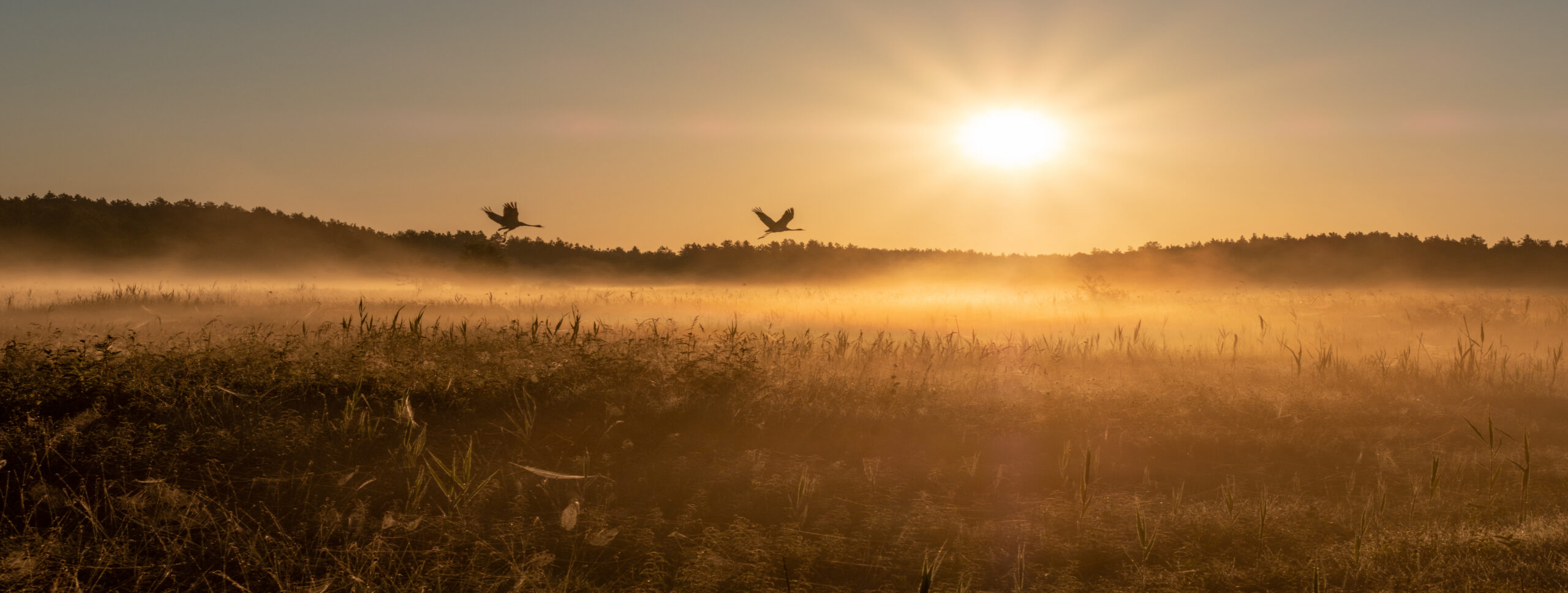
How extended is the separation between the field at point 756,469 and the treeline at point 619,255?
24.7 m

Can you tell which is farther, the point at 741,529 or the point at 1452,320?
the point at 1452,320

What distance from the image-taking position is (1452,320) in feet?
47.4

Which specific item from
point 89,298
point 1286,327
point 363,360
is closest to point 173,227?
point 89,298

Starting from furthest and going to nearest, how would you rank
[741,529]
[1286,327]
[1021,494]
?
[1286,327], [1021,494], [741,529]

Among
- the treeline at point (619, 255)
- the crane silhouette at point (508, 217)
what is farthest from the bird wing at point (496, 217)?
the treeline at point (619, 255)

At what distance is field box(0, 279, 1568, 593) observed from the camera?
3653 millimetres

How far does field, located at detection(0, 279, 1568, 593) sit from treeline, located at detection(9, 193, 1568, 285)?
2473 cm

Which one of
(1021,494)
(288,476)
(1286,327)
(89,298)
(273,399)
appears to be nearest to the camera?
(288,476)

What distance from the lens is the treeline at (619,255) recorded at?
120 ft

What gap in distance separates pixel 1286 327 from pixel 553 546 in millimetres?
13648

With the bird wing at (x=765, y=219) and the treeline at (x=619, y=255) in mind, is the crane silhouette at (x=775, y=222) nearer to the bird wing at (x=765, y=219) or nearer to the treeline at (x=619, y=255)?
the bird wing at (x=765, y=219)

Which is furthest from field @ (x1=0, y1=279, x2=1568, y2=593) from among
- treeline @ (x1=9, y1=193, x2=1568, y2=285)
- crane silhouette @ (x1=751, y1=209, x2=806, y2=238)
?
treeline @ (x1=9, y1=193, x2=1568, y2=285)

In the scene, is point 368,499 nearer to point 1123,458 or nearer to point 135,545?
point 135,545

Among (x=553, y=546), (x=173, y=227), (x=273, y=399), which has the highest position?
(x=173, y=227)
